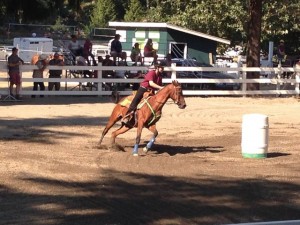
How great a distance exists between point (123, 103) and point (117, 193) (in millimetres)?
4498

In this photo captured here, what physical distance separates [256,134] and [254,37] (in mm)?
17447

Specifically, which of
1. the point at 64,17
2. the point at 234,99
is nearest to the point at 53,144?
the point at 234,99

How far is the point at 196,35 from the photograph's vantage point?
4594 cm

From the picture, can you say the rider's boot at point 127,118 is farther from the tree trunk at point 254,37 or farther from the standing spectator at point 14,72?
the tree trunk at point 254,37

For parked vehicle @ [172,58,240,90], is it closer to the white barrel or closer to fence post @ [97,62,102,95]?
fence post @ [97,62,102,95]

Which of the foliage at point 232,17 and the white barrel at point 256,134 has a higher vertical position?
the foliage at point 232,17

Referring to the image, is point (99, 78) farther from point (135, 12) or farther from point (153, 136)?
point (135, 12)

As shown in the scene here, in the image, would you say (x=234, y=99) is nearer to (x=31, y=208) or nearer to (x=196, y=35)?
(x=196, y=35)

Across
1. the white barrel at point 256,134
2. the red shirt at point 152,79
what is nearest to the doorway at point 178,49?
the red shirt at point 152,79

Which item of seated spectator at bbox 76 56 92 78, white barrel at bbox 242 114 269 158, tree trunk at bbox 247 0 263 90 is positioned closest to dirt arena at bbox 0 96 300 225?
white barrel at bbox 242 114 269 158

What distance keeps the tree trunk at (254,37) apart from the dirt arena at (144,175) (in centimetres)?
938

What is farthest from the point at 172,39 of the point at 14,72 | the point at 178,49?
the point at 14,72

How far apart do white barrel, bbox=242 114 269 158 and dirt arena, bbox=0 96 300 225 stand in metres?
0.22

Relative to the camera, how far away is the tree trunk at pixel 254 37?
1226 inches
